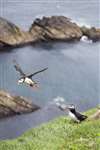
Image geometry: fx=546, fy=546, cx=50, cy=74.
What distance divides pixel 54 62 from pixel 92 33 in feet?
52.8

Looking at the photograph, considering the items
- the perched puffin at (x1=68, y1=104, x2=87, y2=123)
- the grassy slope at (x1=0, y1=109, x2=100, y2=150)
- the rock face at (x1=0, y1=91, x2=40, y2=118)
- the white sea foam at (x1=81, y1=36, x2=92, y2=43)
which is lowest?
the rock face at (x1=0, y1=91, x2=40, y2=118)

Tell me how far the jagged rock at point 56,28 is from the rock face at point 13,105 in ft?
97.1

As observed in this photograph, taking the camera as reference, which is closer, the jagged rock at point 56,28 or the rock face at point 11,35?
the rock face at point 11,35

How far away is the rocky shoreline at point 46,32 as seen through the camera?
78.3 m

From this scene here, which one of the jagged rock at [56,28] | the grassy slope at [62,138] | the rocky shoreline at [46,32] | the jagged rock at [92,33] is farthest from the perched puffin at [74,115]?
the jagged rock at [92,33]

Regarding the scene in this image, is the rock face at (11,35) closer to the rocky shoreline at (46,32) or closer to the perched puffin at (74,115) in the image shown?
the rocky shoreline at (46,32)

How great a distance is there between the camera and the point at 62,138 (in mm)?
25250

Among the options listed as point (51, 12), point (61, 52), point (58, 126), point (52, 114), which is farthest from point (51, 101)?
point (51, 12)

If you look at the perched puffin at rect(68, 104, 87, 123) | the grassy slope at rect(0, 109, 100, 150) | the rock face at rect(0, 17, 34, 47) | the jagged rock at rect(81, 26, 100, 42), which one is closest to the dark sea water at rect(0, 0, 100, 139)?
the rock face at rect(0, 17, 34, 47)

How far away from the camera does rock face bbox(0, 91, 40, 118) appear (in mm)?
51000

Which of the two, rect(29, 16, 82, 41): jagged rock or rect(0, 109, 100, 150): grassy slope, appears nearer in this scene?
rect(0, 109, 100, 150): grassy slope

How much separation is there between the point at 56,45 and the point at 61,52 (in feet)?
13.3

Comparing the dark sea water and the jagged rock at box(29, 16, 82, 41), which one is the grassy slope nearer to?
the dark sea water

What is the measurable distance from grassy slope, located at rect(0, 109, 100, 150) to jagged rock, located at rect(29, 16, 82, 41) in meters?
54.6
